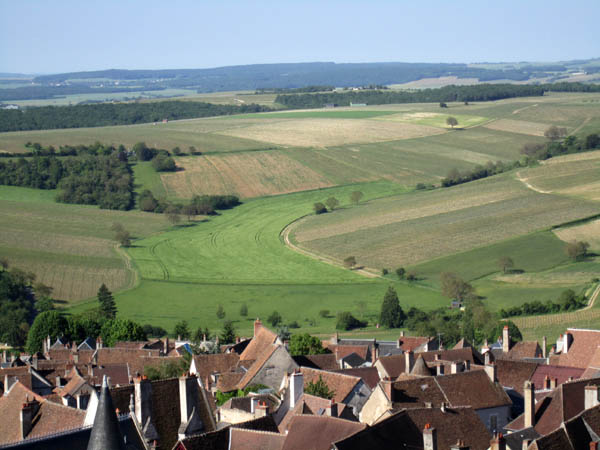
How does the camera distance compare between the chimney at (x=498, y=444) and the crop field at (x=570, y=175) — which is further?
the crop field at (x=570, y=175)

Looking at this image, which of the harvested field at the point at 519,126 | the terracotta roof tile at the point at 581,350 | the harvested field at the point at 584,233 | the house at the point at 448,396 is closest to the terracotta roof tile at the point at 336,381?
the house at the point at 448,396

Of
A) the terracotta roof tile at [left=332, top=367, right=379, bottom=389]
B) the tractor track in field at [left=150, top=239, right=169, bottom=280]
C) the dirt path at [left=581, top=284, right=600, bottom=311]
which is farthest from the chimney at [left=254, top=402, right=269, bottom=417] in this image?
the tractor track in field at [left=150, top=239, right=169, bottom=280]

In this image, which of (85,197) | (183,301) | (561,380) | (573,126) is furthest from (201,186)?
(561,380)

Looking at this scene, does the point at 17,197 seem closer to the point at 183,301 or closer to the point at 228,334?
the point at 183,301

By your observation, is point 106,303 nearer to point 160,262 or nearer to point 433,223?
point 160,262

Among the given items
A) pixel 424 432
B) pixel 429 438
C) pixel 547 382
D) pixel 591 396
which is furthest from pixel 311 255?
pixel 429 438

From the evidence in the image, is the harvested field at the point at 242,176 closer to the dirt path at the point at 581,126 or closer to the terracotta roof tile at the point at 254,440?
the dirt path at the point at 581,126

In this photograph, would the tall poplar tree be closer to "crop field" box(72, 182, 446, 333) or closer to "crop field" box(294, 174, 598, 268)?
"crop field" box(72, 182, 446, 333)
